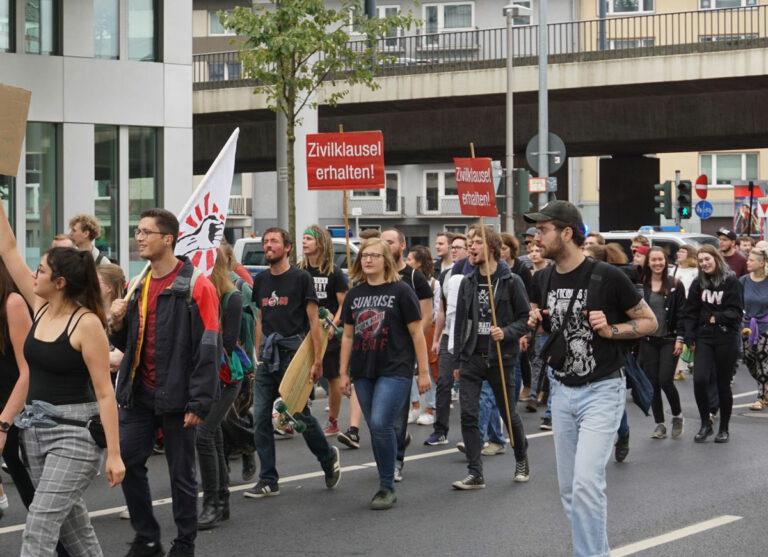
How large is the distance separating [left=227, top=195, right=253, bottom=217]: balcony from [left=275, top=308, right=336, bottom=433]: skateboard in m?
62.0

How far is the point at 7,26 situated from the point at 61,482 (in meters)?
16.1

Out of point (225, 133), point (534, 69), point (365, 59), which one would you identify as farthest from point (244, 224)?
point (365, 59)

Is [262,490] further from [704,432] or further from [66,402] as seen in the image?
[704,432]

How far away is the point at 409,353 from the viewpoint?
911 cm

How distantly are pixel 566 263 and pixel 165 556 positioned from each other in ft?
8.56

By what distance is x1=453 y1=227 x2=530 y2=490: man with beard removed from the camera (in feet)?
31.8

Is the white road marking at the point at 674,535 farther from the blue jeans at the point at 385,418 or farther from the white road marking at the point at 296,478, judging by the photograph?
the white road marking at the point at 296,478

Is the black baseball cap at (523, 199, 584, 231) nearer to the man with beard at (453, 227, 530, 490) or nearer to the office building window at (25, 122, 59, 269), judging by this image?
the man with beard at (453, 227, 530, 490)

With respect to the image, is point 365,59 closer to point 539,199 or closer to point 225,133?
point 539,199

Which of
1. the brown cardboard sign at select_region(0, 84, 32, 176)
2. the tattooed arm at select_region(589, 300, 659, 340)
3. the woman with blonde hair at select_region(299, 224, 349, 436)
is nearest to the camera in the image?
the tattooed arm at select_region(589, 300, 659, 340)

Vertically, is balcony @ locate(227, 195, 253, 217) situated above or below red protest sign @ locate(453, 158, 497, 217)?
above

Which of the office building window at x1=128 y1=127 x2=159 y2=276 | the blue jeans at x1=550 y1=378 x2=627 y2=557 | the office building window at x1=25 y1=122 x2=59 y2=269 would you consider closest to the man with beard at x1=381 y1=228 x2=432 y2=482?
the blue jeans at x1=550 y1=378 x2=627 y2=557

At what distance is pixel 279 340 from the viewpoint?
967 cm

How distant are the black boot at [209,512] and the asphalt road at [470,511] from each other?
0.10m
